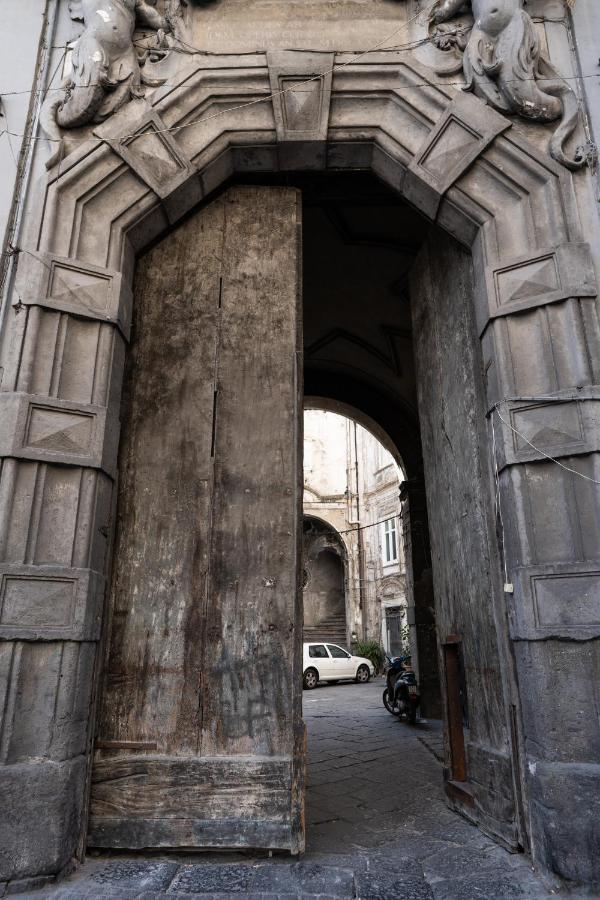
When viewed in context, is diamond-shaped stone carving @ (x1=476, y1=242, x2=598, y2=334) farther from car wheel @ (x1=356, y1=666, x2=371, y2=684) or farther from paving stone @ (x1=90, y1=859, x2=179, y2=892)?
car wheel @ (x1=356, y1=666, x2=371, y2=684)

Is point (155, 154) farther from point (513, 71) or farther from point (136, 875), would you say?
point (136, 875)

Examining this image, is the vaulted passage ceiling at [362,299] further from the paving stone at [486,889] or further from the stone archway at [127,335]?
the paving stone at [486,889]

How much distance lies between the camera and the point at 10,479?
9.36 ft

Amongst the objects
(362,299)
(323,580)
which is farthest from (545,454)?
(323,580)

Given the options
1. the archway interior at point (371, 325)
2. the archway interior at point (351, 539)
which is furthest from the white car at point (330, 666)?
the archway interior at point (371, 325)

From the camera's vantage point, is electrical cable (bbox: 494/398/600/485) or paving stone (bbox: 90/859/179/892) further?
electrical cable (bbox: 494/398/600/485)

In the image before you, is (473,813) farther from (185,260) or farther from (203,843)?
(185,260)

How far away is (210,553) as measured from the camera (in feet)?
11.0

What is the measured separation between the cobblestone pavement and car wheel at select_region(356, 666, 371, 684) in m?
12.1

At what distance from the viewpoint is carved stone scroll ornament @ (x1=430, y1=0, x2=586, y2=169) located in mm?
3471

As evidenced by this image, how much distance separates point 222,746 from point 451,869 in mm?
1206

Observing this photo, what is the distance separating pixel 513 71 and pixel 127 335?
2760 mm

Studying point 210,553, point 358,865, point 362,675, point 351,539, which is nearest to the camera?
point 358,865

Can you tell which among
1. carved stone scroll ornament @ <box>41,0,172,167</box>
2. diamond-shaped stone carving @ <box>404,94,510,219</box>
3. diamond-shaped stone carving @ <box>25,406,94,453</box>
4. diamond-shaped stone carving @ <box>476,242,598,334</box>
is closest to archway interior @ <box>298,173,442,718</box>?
diamond-shaped stone carving @ <box>404,94,510,219</box>
